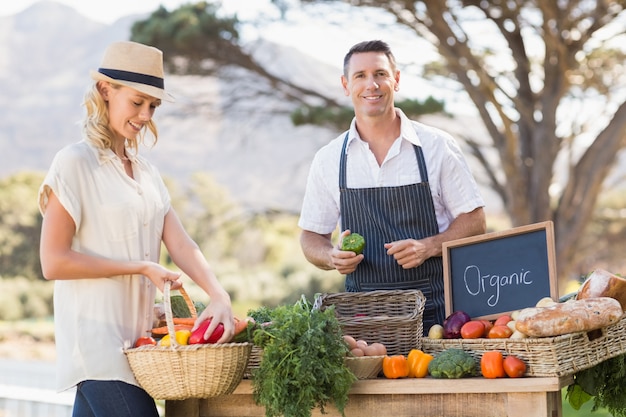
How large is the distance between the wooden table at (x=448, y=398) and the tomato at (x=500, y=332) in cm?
16

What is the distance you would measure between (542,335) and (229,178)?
47.2m

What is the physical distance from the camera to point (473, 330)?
107 inches

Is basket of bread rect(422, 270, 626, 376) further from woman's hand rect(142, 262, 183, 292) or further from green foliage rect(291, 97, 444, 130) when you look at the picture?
green foliage rect(291, 97, 444, 130)

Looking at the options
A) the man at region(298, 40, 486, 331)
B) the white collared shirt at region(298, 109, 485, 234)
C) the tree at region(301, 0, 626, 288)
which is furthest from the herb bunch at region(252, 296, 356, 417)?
the tree at region(301, 0, 626, 288)

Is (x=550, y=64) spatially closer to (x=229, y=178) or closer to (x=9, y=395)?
(x=9, y=395)

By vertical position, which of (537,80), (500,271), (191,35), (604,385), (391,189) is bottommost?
(604,385)

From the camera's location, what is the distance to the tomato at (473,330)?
270 cm

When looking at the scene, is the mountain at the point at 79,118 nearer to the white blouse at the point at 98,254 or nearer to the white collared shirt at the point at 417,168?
the white collared shirt at the point at 417,168

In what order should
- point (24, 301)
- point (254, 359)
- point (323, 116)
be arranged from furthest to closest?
point (24, 301), point (323, 116), point (254, 359)

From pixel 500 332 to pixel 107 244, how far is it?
3.71 feet

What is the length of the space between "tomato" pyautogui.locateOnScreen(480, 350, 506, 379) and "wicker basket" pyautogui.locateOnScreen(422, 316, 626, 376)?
5cm

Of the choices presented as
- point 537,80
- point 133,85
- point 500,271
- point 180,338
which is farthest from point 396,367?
point 537,80

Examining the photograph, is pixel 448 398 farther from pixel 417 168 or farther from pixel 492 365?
pixel 417 168

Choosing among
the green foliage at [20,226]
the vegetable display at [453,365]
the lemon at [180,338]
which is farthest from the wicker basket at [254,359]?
the green foliage at [20,226]
